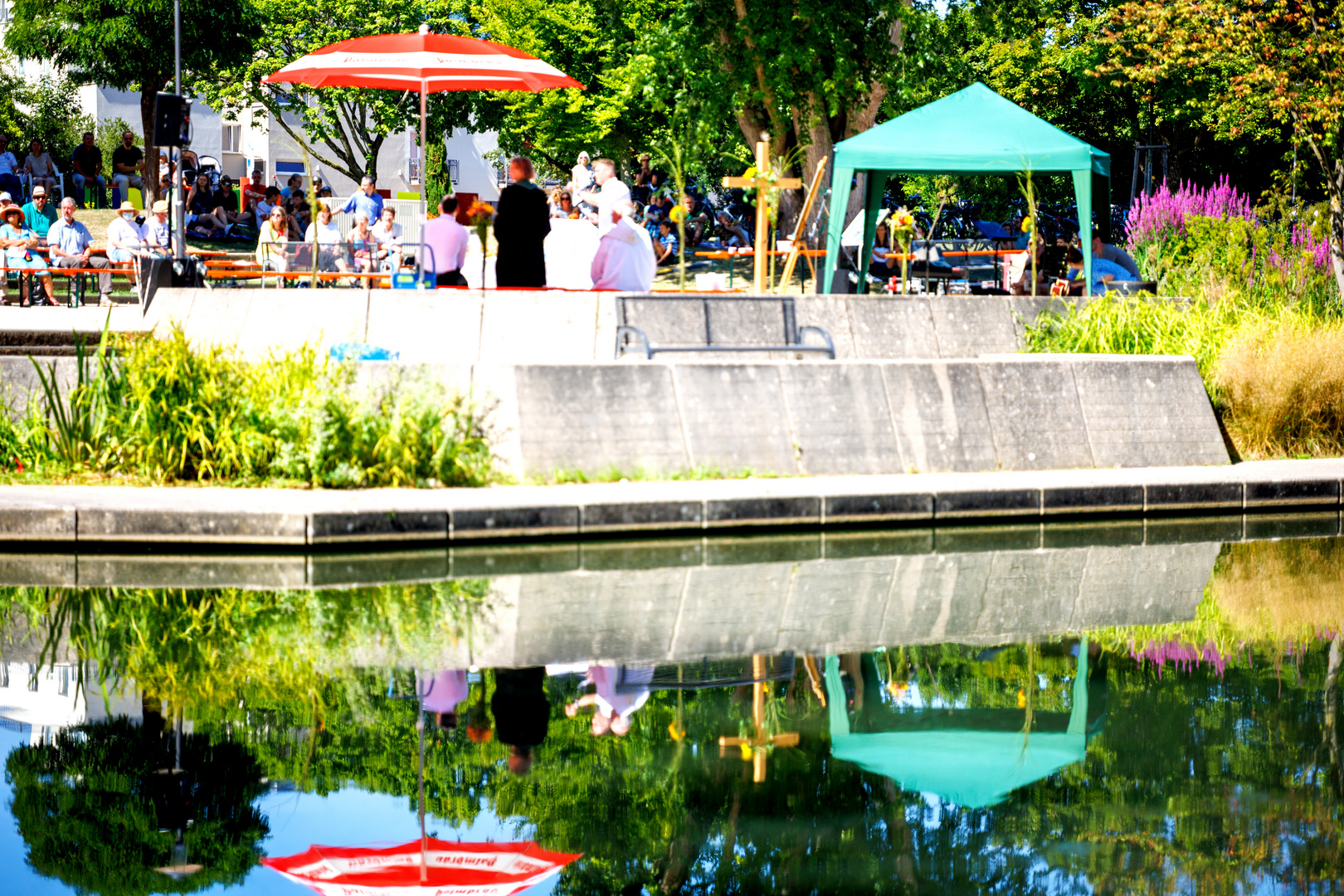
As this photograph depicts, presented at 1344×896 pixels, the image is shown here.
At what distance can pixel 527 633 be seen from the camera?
719 centimetres

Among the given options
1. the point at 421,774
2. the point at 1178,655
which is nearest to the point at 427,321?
the point at 1178,655

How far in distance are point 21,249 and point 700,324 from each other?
11.2 meters

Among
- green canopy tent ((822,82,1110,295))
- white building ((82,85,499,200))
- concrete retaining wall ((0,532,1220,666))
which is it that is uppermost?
white building ((82,85,499,200))

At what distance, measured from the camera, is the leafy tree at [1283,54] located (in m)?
17.3

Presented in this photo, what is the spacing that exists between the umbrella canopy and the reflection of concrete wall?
888 centimetres

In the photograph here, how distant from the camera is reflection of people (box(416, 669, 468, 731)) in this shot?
5.79m

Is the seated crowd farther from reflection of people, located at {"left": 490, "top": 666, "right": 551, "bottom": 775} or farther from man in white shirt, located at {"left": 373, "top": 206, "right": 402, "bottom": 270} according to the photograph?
reflection of people, located at {"left": 490, "top": 666, "right": 551, "bottom": 775}

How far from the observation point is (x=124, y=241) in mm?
20484

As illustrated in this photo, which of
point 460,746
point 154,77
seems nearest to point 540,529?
point 460,746

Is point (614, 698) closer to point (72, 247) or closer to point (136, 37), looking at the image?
point (72, 247)

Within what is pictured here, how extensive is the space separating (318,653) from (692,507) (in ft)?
12.3

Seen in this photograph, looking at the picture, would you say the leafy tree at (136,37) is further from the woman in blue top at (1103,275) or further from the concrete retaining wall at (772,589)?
the concrete retaining wall at (772,589)

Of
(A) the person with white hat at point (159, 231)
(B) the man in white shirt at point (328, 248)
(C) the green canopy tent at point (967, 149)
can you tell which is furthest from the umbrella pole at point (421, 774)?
(A) the person with white hat at point (159, 231)

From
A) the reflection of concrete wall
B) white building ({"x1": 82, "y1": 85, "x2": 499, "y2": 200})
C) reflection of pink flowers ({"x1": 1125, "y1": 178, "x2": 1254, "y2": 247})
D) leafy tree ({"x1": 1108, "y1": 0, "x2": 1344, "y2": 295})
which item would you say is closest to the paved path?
the reflection of concrete wall
